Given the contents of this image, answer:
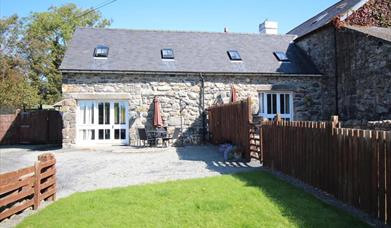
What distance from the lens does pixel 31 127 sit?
20203mm

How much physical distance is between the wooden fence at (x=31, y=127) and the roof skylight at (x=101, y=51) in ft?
17.1

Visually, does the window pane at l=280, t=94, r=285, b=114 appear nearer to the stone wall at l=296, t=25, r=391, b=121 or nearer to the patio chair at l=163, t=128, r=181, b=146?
the stone wall at l=296, t=25, r=391, b=121

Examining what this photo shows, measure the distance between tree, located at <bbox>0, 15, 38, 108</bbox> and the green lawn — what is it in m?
22.2

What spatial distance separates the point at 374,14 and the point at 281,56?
4721 millimetres

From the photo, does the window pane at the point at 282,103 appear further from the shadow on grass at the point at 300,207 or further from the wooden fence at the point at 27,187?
the wooden fence at the point at 27,187

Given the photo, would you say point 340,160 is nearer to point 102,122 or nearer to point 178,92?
point 178,92

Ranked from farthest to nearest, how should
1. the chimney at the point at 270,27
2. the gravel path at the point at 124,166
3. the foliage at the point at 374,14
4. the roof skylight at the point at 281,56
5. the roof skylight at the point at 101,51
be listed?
the chimney at the point at 270,27 < the roof skylight at the point at 281,56 < the foliage at the point at 374,14 < the roof skylight at the point at 101,51 < the gravel path at the point at 124,166

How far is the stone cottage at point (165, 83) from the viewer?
16.0m

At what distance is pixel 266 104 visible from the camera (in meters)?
17.5

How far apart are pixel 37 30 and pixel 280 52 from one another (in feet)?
95.8

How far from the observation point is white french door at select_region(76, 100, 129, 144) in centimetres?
1611

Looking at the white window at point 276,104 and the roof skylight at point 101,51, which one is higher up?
the roof skylight at point 101,51

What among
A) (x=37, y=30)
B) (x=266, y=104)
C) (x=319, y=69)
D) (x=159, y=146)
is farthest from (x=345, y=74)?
(x=37, y=30)

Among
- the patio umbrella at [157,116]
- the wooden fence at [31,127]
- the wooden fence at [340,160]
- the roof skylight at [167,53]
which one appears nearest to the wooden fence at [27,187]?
the wooden fence at [340,160]
